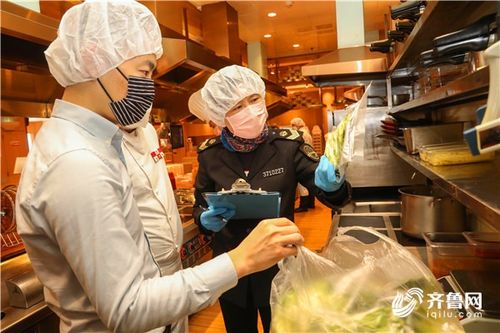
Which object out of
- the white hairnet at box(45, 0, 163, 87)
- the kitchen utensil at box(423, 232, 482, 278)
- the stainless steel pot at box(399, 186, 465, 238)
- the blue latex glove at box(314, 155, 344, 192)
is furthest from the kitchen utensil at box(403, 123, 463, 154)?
the white hairnet at box(45, 0, 163, 87)

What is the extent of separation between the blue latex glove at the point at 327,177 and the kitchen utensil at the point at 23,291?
132cm

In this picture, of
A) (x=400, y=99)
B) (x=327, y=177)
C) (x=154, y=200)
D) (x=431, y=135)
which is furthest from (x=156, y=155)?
(x=400, y=99)

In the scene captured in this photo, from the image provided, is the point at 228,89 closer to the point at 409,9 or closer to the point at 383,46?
the point at 409,9

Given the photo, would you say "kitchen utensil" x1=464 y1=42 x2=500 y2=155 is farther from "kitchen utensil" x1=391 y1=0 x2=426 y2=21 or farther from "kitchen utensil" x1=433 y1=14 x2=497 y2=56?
"kitchen utensil" x1=391 y1=0 x2=426 y2=21

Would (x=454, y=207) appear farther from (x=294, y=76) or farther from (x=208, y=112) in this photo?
(x=294, y=76)

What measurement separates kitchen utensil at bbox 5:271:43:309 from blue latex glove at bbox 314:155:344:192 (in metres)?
1.32

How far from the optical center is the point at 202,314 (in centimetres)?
312

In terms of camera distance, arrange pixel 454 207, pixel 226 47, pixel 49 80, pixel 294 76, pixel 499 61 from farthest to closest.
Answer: pixel 294 76 < pixel 226 47 < pixel 49 80 < pixel 454 207 < pixel 499 61

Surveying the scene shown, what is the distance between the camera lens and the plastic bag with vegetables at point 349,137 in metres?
0.99

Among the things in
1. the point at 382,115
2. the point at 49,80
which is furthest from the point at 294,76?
the point at 49,80

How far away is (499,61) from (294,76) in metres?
8.17

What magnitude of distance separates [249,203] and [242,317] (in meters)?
0.62

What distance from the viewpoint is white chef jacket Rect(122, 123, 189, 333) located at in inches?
53.1

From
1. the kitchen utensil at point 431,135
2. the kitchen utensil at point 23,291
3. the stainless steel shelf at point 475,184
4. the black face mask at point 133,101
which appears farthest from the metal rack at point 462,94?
the kitchen utensil at point 23,291
